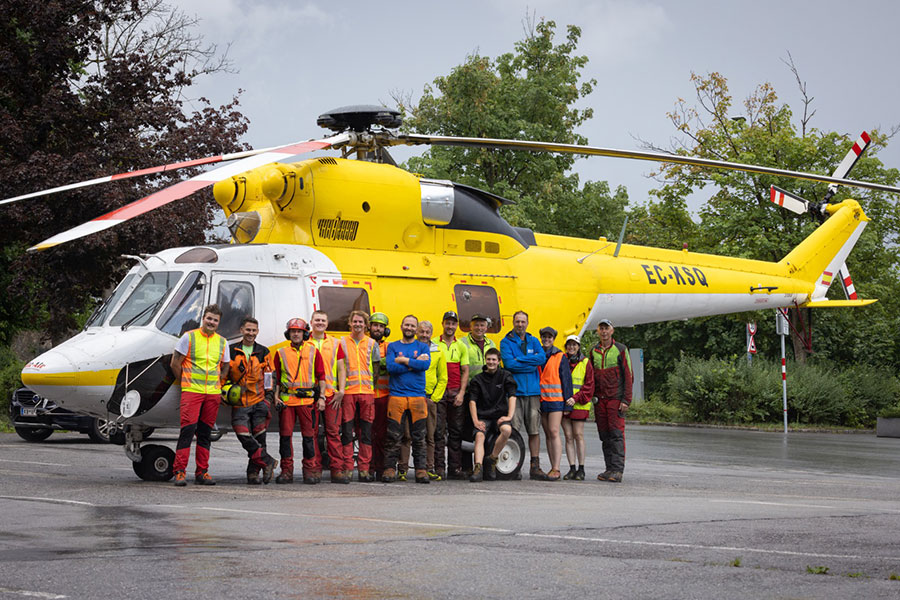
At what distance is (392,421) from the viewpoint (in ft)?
41.7

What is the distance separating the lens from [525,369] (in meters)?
13.6

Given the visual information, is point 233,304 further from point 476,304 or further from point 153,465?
point 476,304

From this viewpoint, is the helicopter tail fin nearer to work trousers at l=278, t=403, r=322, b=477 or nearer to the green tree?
work trousers at l=278, t=403, r=322, b=477

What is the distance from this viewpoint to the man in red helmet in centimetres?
1220

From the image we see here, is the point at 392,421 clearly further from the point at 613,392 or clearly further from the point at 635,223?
the point at 635,223

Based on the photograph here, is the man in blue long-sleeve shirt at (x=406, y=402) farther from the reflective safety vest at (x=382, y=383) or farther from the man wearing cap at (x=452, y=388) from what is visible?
the man wearing cap at (x=452, y=388)

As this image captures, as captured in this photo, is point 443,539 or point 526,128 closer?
point 443,539

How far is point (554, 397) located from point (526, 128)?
27.0 meters

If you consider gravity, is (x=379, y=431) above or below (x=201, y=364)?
below

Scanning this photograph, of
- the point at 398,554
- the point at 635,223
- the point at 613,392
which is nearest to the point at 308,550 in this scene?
the point at 398,554

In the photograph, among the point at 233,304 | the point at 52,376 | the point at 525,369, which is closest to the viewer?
the point at 52,376

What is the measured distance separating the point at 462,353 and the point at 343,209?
2.34m

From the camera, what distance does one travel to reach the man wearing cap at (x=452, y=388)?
13.2m

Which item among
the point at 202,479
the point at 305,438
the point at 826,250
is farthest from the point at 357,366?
the point at 826,250
